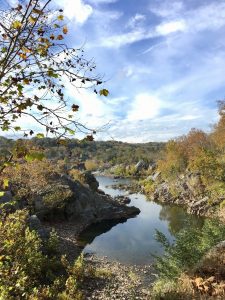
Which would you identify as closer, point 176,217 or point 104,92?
point 104,92

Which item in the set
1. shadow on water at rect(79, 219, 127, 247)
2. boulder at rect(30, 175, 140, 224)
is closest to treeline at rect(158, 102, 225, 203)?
boulder at rect(30, 175, 140, 224)

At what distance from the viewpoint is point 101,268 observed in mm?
23391

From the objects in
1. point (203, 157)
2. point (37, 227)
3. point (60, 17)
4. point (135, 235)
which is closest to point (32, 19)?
point (60, 17)

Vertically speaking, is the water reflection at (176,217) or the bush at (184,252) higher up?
the bush at (184,252)

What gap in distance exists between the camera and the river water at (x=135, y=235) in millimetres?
28562

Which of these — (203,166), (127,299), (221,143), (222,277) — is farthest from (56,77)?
(221,143)

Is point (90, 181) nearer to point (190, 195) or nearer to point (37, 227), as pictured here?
point (190, 195)

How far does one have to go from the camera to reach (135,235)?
35.5 meters

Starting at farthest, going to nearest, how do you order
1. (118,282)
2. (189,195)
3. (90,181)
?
(90,181) < (189,195) < (118,282)

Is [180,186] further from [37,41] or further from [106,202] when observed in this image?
[37,41]

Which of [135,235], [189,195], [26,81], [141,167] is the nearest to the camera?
[26,81]

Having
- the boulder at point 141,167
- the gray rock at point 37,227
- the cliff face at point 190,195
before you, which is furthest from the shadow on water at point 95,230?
the boulder at point 141,167

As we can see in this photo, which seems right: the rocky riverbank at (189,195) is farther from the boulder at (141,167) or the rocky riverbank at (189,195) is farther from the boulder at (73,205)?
the boulder at (141,167)

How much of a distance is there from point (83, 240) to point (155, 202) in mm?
28869
